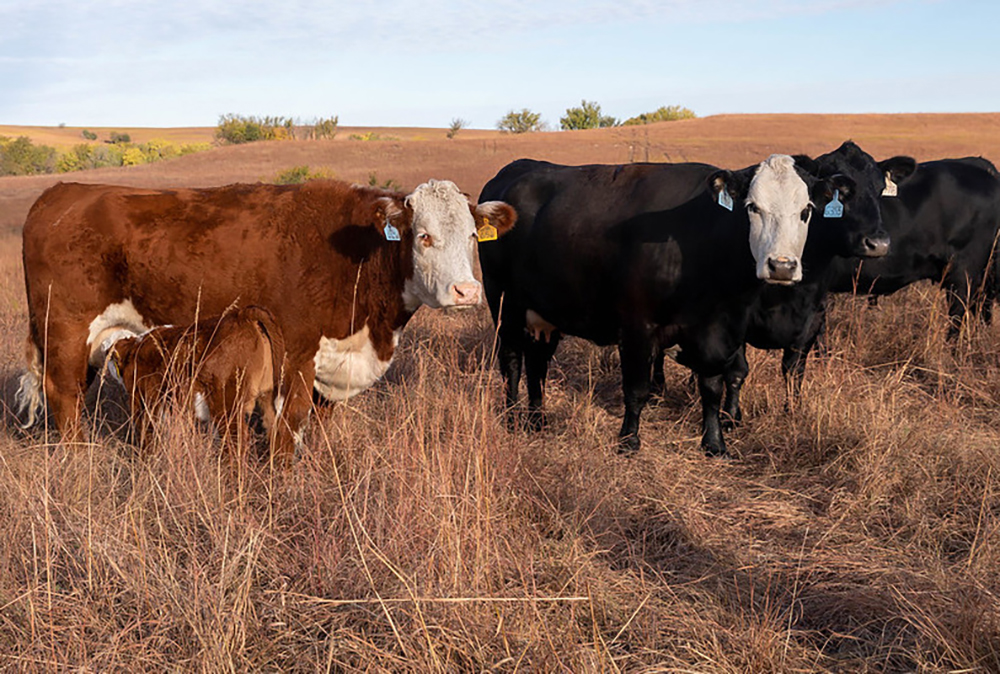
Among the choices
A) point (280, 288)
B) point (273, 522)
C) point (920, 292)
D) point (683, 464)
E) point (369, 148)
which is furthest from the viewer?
point (369, 148)

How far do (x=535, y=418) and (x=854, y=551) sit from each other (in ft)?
9.71

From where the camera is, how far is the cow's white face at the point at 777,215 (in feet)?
18.3

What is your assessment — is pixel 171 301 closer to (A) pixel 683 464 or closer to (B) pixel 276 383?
(B) pixel 276 383

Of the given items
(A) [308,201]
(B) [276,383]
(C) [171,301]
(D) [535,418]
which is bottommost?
(D) [535,418]

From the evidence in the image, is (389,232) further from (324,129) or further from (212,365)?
(324,129)

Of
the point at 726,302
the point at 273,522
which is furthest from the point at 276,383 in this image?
the point at 726,302

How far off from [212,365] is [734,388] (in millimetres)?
3671

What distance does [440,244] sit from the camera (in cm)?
521

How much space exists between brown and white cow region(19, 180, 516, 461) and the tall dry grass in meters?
0.47

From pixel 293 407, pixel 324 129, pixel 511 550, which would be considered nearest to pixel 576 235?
pixel 293 407

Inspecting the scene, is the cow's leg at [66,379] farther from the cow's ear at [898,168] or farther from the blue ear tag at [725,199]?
the cow's ear at [898,168]

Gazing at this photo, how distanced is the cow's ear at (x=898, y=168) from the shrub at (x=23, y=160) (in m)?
50.7

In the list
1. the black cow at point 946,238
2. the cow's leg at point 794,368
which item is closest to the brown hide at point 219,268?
the cow's leg at point 794,368

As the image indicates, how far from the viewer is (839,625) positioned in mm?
3623
